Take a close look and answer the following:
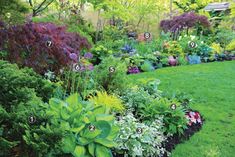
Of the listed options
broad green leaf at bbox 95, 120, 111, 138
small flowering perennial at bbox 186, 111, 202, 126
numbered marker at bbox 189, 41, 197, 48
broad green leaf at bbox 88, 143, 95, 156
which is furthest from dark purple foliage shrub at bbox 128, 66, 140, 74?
broad green leaf at bbox 88, 143, 95, 156

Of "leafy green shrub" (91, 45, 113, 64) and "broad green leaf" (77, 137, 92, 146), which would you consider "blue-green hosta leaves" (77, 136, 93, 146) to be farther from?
"leafy green shrub" (91, 45, 113, 64)

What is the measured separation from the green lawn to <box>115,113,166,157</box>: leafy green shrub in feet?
0.84

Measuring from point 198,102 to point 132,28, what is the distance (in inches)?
324

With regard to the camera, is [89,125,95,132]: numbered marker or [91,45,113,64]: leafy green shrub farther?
[91,45,113,64]: leafy green shrub

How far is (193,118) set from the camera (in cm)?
466

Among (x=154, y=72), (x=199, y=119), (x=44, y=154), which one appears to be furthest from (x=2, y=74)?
(x=154, y=72)

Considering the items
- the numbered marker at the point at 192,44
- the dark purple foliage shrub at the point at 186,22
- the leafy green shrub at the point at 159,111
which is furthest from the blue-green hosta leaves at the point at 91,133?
the dark purple foliage shrub at the point at 186,22

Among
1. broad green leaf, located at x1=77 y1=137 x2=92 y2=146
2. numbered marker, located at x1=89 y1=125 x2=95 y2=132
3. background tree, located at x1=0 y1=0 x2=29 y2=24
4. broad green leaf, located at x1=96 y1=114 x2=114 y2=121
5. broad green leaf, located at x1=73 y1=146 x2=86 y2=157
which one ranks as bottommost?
broad green leaf, located at x1=73 y1=146 x2=86 y2=157

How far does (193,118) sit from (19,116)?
2663 mm

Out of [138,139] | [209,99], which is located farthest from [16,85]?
[209,99]

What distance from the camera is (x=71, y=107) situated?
3.09 m

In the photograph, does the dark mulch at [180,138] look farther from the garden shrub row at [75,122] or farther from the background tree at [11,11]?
the background tree at [11,11]

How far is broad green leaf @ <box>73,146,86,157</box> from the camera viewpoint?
9.13ft

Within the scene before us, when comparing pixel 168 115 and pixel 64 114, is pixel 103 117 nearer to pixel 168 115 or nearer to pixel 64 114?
pixel 64 114
